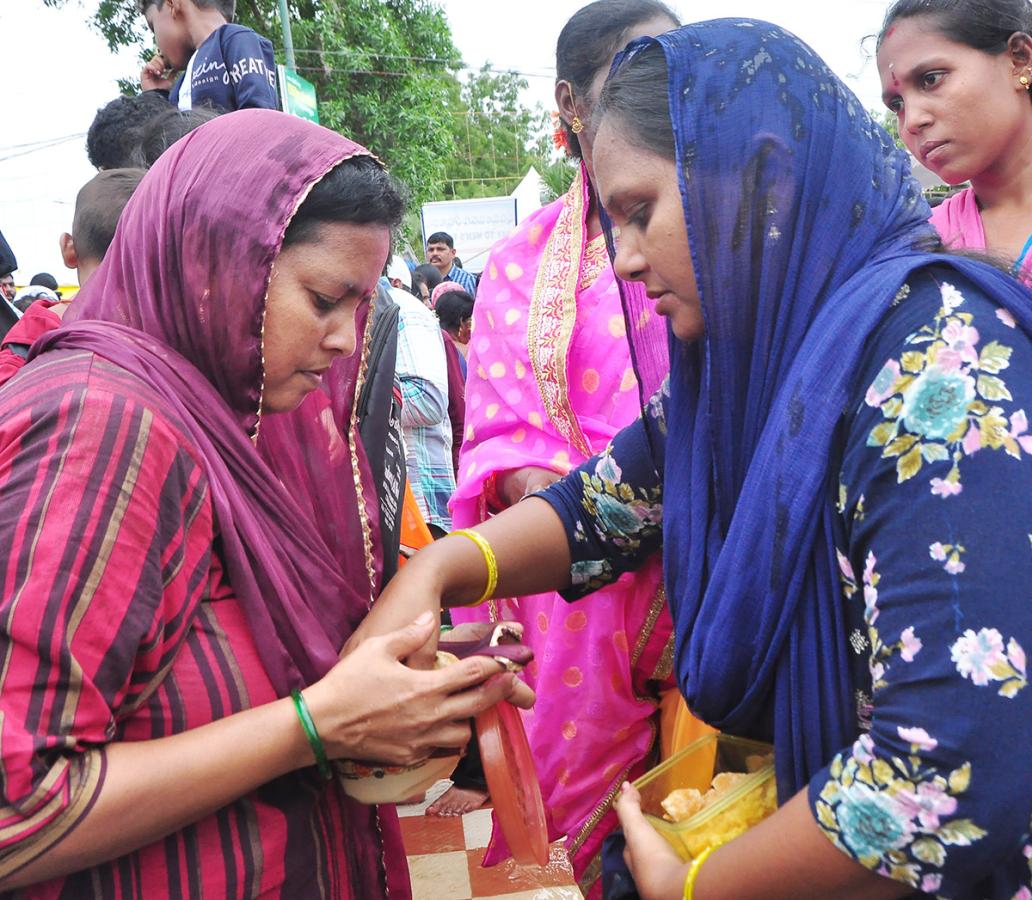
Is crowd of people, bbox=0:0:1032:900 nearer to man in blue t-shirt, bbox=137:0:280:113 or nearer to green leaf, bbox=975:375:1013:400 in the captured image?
green leaf, bbox=975:375:1013:400

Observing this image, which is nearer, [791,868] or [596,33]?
[791,868]

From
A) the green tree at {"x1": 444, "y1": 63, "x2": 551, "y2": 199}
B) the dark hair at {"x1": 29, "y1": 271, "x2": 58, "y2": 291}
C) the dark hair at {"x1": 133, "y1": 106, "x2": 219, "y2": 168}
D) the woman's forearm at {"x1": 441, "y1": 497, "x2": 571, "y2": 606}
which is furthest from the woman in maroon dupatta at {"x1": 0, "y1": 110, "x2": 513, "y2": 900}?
the green tree at {"x1": 444, "y1": 63, "x2": 551, "y2": 199}

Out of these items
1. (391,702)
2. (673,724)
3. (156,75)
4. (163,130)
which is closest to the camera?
(391,702)

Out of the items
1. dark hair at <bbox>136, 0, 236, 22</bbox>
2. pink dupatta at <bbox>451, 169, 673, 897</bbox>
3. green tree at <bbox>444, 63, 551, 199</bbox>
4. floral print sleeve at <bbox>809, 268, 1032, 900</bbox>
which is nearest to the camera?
floral print sleeve at <bbox>809, 268, 1032, 900</bbox>

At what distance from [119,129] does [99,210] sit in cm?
80

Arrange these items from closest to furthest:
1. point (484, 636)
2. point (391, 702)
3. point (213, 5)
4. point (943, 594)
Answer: point (943, 594), point (391, 702), point (484, 636), point (213, 5)

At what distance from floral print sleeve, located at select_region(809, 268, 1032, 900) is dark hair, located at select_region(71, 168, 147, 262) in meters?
2.22

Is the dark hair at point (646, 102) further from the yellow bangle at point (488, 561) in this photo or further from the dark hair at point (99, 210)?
the dark hair at point (99, 210)

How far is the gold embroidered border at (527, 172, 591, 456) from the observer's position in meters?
2.33

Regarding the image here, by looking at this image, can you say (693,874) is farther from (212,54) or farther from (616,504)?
(212,54)

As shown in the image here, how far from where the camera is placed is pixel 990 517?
0.98 metres

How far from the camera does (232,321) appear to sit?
142cm

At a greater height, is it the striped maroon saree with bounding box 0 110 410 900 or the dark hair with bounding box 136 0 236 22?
the dark hair with bounding box 136 0 236 22

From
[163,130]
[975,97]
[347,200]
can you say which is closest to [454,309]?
[163,130]
